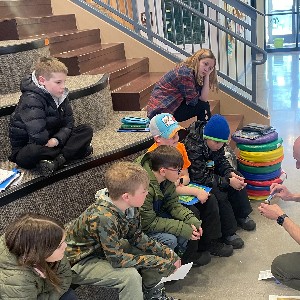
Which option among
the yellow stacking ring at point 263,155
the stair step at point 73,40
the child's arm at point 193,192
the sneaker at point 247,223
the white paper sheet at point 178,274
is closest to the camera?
the white paper sheet at point 178,274

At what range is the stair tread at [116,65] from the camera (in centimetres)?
382

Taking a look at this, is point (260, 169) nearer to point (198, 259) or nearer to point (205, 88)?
point (205, 88)

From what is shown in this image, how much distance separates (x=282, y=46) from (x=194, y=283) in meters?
12.3

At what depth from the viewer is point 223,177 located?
109 inches

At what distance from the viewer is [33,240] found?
1.49 meters

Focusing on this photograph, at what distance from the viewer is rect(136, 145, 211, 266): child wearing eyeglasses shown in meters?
2.17

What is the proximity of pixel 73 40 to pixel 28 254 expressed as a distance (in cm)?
298

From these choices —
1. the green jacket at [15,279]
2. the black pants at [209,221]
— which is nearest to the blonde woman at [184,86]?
the black pants at [209,221]

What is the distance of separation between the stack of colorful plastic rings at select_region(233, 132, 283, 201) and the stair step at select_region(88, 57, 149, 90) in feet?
4.14

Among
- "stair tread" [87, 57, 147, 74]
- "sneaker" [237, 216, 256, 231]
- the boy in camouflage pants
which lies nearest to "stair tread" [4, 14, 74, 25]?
"stair tread" [87, 57, 147, 74]

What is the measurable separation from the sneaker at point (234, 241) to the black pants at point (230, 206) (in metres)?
0.03

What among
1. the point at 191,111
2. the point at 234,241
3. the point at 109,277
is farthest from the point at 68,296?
the point at 191,111

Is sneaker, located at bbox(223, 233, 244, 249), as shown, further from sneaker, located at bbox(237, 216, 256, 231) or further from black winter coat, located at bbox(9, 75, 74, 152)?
black winter coat, located at bbox(9, 75, 74, 152)

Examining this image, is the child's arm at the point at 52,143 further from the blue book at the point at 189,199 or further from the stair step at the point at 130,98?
the stair step at the point at 130,98
